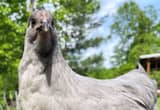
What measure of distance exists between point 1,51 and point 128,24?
1039 inches

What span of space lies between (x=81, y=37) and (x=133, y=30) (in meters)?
12.2

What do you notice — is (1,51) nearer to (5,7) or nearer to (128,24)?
(5,7)

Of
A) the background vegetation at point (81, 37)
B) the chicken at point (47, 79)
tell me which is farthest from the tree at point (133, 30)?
the chicken at point (47, 79)

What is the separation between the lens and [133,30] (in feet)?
124

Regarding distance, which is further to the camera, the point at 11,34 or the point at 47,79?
the point at 11,34

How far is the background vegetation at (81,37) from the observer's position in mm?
13445

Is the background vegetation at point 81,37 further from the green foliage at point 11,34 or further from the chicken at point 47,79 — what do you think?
the chicken at point 47,79

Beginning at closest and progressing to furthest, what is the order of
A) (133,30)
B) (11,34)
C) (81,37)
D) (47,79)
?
(47,79)
(11,34)
(81,37)
(133,30)

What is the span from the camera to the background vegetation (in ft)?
44.1

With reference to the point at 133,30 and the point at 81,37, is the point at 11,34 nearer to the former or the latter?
the point at 81,37

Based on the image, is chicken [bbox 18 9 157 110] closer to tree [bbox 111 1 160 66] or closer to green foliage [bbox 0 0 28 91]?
green foliage [bbox 0 0 28 91]

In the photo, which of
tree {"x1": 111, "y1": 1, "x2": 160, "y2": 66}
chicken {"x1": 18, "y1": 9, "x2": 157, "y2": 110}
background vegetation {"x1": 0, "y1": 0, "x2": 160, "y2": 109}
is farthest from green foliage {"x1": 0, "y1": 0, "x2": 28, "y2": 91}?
tree {"x1": 111, "y1": 1, "x2": 160, "y2": 66}

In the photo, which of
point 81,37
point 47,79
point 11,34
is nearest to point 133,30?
point 81,37

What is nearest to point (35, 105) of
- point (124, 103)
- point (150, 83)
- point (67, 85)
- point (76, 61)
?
point (67, 85)
